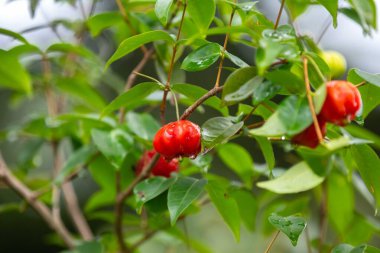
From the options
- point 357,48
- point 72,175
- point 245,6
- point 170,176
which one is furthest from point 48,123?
point 357,48

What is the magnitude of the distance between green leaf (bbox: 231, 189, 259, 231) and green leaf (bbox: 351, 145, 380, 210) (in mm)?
465

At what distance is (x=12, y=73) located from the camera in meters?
1.42

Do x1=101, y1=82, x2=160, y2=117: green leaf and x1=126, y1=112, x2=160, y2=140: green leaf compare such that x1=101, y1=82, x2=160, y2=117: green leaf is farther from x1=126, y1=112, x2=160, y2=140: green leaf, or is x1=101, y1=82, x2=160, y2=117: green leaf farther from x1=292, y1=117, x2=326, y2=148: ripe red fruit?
x1=292, y1=117, x2=326, y2=148: ripe red fruit

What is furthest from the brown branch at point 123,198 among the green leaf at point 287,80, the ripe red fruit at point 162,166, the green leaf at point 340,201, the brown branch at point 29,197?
the green leaf at point 340,201

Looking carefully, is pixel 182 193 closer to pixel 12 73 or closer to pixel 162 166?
pixel 162 166

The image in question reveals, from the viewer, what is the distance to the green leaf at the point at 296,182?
65cm

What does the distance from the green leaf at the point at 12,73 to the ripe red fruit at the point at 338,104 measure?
0.82m

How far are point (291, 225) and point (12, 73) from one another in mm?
898

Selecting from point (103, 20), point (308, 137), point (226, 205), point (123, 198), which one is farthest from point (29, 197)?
point (308, 137)

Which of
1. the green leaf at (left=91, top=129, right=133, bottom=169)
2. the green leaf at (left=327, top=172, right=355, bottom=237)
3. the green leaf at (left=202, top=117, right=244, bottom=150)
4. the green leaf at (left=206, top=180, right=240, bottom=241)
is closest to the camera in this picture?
the green leaf at (left=202, top=117, right=244, bottom=150)

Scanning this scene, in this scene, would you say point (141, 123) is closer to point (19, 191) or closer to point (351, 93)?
point (19, 191)

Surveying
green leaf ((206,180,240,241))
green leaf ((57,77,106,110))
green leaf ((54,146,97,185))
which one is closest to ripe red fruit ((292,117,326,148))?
green leaf ((206,180,240,241))

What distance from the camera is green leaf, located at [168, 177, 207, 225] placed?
89 cm

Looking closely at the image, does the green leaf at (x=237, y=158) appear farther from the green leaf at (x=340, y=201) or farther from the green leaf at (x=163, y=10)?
the green leaf at (x=163, y=10)
